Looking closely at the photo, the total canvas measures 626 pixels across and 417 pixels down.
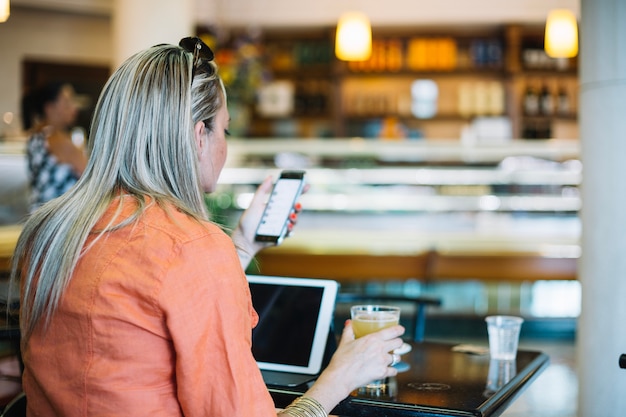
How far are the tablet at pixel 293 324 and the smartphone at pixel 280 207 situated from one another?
0.37ft

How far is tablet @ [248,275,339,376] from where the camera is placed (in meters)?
1.73

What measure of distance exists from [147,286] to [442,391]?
28.2 inches

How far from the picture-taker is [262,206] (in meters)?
1.90

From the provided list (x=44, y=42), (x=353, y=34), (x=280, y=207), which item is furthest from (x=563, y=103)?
(x=280, y=207)

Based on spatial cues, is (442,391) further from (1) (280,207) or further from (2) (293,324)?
(1) (280,207)

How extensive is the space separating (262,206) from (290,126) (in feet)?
19.8

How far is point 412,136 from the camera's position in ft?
25.0

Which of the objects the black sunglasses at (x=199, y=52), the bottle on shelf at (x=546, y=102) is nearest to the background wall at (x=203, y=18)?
the bottle on shelf at (x=546, y=102)

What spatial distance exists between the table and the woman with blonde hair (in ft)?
0.40

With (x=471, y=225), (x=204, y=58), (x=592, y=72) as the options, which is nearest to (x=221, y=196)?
(x=471, y=225)

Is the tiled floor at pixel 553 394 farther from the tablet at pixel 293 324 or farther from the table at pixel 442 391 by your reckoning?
the tablet at pixel 293 324

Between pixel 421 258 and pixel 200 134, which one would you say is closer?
pixel 200 134

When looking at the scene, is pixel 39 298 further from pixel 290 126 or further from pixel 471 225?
pixel 290 126

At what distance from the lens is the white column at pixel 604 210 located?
238cm
